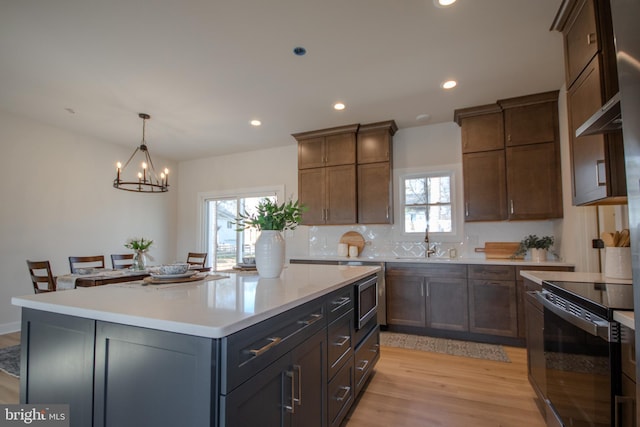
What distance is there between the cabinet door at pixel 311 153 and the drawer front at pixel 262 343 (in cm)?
325

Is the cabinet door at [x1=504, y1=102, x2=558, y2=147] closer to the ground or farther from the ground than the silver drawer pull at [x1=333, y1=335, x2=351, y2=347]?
farther from the ground

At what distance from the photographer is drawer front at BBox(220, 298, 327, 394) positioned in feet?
2.99

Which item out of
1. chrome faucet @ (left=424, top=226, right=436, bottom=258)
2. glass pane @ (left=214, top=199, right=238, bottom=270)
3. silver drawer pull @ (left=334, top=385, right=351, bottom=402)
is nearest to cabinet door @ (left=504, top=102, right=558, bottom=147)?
chrome faucet @ (left=424, top=226, right=436, bottom=258)

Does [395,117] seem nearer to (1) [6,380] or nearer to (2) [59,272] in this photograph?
(1) [6,380]

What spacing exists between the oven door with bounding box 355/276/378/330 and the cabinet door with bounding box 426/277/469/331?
4.18 ft

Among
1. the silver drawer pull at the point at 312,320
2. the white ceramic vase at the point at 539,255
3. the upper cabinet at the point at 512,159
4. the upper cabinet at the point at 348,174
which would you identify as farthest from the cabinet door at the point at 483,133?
the silver drawer pull at the point at 312,320

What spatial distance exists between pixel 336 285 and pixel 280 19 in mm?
1925

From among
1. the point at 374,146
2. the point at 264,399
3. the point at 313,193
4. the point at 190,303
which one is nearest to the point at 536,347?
the point at 264,399

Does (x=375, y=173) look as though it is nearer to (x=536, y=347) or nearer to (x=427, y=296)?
(x=427, y=296)

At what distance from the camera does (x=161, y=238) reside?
18.9 ft

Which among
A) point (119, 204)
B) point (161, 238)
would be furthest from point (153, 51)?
point (161, 238)

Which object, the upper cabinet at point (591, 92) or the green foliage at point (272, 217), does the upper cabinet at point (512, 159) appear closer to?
the upper cabinet at point (591, 92)

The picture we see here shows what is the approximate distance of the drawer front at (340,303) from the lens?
1673mm

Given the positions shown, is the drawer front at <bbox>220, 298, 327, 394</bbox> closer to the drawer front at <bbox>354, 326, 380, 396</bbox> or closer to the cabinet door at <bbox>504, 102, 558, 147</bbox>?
the drawer front at <bbox>354, 326, 380, 396</bbox>
